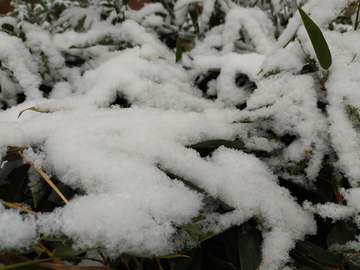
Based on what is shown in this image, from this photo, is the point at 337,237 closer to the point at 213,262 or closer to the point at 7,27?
the point at 213,262

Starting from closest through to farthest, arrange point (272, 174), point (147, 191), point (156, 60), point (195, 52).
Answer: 1. point (147, 191)
2. point (272, 174)
3. point (156, 60)
4. point (195, 52)

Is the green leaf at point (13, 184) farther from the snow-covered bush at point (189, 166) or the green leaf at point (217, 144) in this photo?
the green leaf at point (217, 144)

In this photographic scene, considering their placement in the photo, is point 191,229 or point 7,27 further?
point 7,27

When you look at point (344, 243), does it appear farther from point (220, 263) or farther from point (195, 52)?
point (195, 52)

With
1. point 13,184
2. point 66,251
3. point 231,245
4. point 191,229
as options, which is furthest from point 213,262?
point 13,184

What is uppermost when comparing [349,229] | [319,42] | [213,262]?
[319,42]

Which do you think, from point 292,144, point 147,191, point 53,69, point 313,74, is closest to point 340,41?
point 313,74

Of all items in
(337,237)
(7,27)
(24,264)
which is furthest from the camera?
(7,27)
